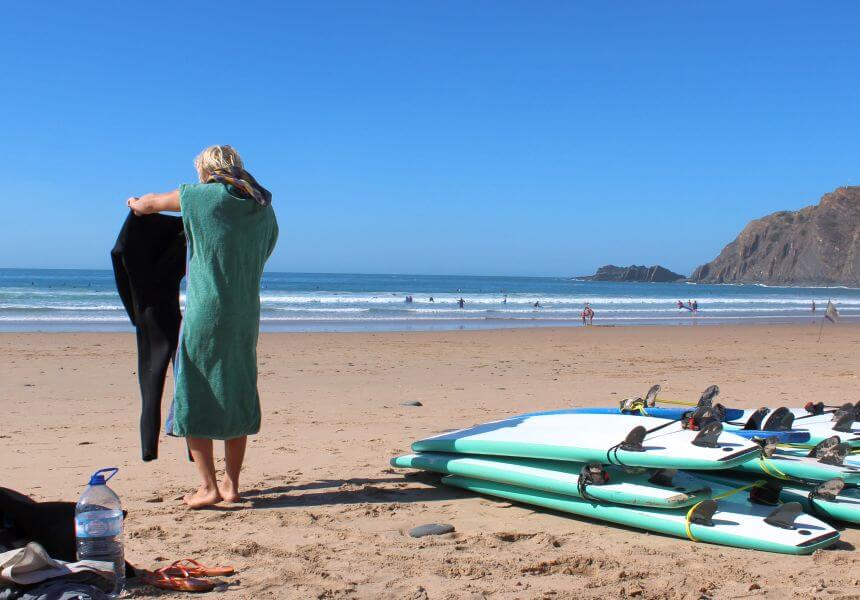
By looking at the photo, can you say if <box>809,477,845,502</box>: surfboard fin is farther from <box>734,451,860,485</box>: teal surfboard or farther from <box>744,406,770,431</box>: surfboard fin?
<box>744,406,770,431</box>: surfboard fin

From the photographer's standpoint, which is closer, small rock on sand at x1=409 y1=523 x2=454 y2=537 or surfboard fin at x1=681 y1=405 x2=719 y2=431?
small rock on sand at x1=409 y1=523 x2=454 y2=537

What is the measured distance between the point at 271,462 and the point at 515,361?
8362 millimetres

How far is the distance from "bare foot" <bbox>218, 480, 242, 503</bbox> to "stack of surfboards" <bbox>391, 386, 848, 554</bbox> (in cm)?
120

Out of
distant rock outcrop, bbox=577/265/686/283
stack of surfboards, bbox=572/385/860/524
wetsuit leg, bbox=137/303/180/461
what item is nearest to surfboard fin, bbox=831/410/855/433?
stack of surfboards, bbox=572/385/860/524

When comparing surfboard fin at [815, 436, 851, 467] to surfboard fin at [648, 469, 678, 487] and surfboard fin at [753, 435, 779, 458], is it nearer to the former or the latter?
surfboard fin at [753, 435, 779, 458]

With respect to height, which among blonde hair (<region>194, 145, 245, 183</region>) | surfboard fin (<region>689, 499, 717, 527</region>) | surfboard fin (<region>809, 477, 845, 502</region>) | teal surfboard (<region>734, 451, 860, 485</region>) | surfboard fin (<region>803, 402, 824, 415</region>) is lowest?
surfboard fin (<region>689, 499, 717, 527</region>)

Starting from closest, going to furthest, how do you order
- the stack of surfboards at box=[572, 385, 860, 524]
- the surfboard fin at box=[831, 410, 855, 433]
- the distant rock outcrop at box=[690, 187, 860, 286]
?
the stack of surfboards at box=[572, 385, 860, 524] → the surfboard fin at box=[831, 410, 855, 433] → the distant rock outcrop at box=[690, 187, 860, 286]

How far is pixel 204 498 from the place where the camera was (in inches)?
166

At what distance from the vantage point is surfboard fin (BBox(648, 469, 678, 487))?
13.3 ft

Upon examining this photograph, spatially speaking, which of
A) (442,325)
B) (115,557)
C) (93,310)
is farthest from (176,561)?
(93,310)

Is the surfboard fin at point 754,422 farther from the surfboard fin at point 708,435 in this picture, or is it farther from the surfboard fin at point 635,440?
the surfboard fin at point 635,440

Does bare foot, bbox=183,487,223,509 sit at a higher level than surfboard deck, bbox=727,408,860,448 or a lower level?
lower

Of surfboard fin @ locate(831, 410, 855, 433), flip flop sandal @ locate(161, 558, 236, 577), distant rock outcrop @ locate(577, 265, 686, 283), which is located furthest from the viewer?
distant rock outcrop @ locate(577, 265, 686, 283)

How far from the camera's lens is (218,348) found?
4.08 m
